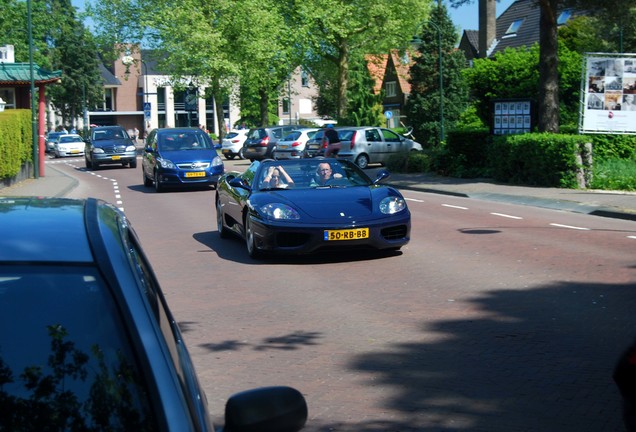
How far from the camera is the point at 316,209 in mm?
11375

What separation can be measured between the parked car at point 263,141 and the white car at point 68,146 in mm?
21431

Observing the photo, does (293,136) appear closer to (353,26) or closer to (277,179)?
(353,26)

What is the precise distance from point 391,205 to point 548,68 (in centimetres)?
1354

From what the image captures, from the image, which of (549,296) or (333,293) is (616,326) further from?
(333,293)

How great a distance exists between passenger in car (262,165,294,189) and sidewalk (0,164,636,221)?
22.7 feet

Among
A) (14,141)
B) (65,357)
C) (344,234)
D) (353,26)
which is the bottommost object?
(344,234)

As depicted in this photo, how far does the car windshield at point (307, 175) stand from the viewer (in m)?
12.4

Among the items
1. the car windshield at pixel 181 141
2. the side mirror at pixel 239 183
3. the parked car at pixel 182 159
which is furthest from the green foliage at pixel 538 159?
the side mirror at pixel 239 183

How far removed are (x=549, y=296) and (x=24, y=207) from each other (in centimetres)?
669

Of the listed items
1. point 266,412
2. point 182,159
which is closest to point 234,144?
point 182,159

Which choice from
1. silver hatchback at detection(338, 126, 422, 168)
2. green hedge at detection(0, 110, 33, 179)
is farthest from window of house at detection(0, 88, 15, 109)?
silver hatchback at detection(338, 126, 422, 168)

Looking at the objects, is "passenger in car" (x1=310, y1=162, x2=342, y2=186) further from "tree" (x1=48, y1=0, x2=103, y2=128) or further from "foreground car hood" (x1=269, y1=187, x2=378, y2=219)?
"tree" (x1=48, y1=0, x2=103, y2=128)

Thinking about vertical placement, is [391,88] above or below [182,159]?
above

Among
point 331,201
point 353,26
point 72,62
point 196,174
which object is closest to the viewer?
point 331,201
